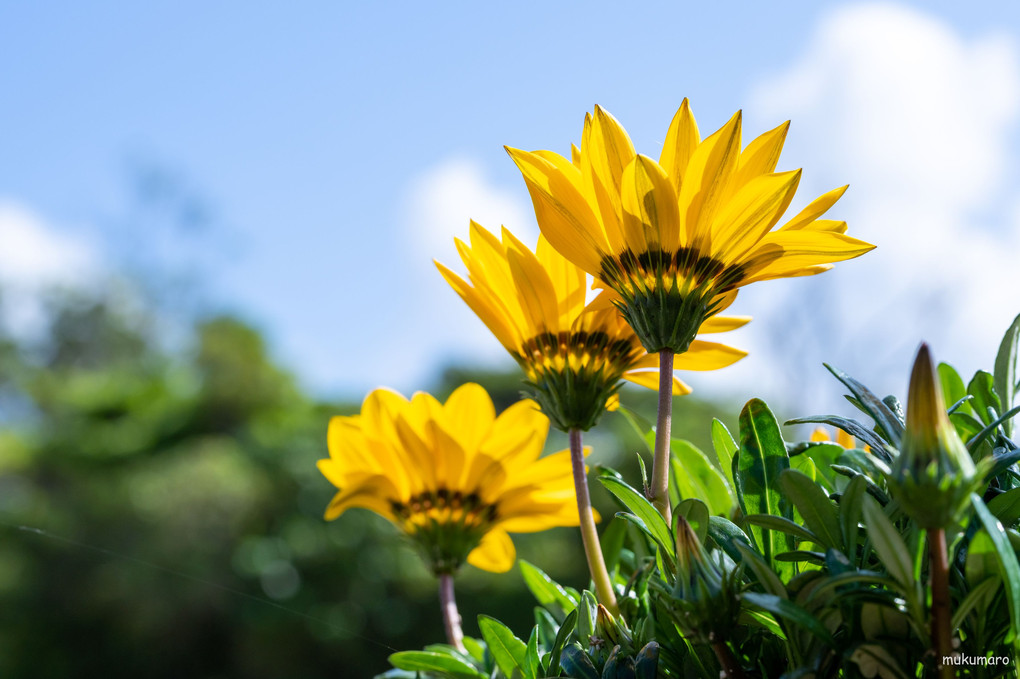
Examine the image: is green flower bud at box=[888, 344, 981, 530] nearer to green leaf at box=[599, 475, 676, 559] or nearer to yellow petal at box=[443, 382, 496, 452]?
green leaf at box=[599, 475, 676, 559]

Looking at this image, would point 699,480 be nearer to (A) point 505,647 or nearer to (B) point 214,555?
(A) point 505,647

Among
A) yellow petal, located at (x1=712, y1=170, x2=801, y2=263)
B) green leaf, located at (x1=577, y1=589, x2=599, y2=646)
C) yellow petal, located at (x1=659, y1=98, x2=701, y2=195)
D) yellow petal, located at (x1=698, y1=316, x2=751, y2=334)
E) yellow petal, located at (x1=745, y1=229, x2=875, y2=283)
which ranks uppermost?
yellow petal, located at (x1=659, y1=98, x2=701, y2=195)

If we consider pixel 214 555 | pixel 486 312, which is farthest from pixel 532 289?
pixel 214 555

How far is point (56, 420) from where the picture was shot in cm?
872

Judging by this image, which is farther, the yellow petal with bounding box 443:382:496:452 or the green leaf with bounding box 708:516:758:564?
the yellow petal with bounding box 443:382:496:452

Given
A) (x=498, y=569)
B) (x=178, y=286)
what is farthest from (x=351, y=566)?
(x=178, y=286)

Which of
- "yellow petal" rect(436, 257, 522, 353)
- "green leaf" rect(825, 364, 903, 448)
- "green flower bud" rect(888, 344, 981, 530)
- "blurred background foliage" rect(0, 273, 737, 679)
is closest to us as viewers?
"green flower bud" rect(888, 344, 981, 530)

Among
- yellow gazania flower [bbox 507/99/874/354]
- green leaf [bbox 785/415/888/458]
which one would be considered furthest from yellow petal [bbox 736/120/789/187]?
green leaf [bbox 785/415/888/458]

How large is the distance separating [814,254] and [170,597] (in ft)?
18.9

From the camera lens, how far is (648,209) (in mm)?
352

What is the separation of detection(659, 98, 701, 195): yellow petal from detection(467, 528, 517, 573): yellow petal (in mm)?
303

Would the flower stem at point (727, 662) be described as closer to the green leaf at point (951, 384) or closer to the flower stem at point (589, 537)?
the flower stem at point (589, 537)

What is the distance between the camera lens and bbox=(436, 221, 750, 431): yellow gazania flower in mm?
436

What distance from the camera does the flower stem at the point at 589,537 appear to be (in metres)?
0.38
